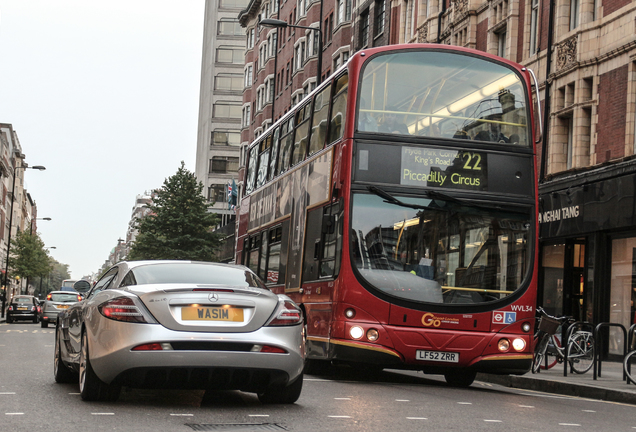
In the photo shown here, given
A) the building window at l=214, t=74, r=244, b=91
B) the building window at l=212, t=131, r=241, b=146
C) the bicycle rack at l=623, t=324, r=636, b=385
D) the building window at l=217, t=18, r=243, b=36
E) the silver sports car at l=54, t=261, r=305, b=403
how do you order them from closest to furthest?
1. the silver sports car at l=54, t=261, r=305, b=403
2. the bicycle rack at l=623, t=324, r=636, b=385
3. the building window at l=212, t=131, r=241, b=146
4. the building window at l=214, t=74, r=244, b=91
5. the building window at l=217, t=18, r=243, b=36

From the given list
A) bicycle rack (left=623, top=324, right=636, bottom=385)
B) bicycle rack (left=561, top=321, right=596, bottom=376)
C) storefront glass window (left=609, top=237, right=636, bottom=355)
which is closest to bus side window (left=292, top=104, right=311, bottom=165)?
bicycle rack (left=561, top=321, right=596, bottom=376)

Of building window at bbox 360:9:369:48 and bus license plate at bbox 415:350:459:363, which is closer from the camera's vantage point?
bus license plate at bbox 415:350:459:363

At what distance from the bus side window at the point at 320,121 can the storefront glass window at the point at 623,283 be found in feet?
28.7

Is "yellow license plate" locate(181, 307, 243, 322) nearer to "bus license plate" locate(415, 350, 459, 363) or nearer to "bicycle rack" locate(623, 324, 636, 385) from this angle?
"bus license plate" locate(415, 350, 459, 363)

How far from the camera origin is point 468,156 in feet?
42.6

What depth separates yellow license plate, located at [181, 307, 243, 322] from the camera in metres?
8.21

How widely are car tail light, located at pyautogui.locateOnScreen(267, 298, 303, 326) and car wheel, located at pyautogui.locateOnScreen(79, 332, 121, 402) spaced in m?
1.56

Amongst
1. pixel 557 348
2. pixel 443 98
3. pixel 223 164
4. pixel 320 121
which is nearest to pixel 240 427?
pixel 443 98

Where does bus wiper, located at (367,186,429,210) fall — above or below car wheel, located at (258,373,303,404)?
above

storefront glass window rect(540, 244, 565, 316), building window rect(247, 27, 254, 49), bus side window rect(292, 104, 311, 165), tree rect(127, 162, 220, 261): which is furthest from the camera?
building window rect(247, 27, 254, 49)

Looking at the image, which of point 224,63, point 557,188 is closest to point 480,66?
point 557,188

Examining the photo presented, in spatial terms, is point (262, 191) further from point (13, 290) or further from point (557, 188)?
point (13, 290)

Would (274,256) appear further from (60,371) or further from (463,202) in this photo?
(60,371)

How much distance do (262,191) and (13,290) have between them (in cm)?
11242
